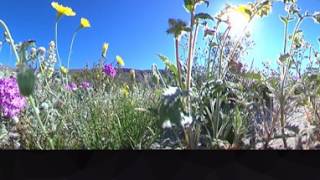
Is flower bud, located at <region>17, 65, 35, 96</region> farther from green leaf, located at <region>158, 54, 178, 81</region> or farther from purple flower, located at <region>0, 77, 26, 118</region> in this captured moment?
green leaf, located at <region>158, 54, 178, 81</region>

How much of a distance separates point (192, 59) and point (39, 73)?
414 mm

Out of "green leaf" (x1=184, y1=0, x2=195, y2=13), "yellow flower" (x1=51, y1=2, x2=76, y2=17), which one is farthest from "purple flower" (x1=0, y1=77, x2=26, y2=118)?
"green leaf" (x1=184, y1=0, x2=195, y2=13)

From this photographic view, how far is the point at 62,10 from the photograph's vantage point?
172cm

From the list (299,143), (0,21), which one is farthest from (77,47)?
(299,143)

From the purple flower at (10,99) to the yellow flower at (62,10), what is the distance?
0.77 feet

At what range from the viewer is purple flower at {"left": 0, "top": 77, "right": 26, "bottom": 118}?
164 centimetres

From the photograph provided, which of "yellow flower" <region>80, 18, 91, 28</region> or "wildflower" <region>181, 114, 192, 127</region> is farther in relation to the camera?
"yellow flower" <region>80, 18, 91, 28</region>

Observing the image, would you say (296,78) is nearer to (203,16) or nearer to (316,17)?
(316,17)

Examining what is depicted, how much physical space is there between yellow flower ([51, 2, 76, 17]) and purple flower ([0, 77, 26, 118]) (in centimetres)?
23

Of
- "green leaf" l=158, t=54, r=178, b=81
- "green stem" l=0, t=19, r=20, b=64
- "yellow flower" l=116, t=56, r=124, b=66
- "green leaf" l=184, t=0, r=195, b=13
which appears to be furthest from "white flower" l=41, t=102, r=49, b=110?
"green leaf" l=184, t=0, r=195, b=13

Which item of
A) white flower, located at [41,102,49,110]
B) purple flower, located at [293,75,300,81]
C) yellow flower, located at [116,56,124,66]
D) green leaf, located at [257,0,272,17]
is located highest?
green leaf, located at [257,0,272,17]

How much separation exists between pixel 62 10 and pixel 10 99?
29cm

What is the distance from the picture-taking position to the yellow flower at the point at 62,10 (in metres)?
1.72

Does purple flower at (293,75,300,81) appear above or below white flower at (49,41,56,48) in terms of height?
below
